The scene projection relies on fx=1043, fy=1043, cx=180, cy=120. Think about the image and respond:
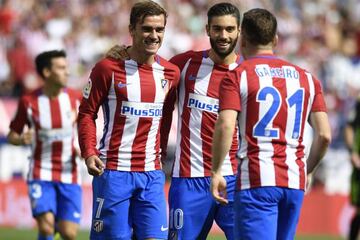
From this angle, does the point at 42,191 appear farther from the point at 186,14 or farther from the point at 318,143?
the point at 186,14

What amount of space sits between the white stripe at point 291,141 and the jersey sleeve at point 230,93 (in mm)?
384

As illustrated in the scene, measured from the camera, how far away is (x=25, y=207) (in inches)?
711

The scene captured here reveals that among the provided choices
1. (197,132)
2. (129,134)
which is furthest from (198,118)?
(129,134)

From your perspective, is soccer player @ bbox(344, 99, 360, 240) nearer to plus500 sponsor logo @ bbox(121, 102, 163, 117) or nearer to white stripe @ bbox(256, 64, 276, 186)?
plus500 sponsor logo @ bbox(121, 102, 163, 117)

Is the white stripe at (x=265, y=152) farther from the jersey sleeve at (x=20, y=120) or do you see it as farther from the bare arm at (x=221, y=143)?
the jersey sleeve at (x=20, y=120)

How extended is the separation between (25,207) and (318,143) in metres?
10.9

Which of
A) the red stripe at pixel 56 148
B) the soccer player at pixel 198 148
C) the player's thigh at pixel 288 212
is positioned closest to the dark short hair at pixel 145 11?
the soccer player at pixel 198 148

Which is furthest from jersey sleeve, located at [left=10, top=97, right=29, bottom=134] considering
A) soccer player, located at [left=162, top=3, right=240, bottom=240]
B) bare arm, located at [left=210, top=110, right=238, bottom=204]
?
bare arm, located at [left=210, top=110, right=238, bottom=204]

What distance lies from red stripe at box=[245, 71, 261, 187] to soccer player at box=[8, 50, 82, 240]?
15.6ft

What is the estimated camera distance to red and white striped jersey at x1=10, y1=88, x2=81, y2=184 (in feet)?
40.2

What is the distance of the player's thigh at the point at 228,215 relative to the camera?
8961 mm

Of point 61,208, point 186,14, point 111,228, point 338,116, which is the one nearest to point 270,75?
point 111,228

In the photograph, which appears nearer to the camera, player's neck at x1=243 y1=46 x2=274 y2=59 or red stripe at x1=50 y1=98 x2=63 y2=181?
player's neck at x1=243 y1=46 x2=274 y2=59

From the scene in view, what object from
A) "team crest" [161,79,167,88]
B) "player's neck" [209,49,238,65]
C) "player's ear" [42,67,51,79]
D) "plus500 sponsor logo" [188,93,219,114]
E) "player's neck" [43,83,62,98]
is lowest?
"player's neck" [43,83,62,98]
